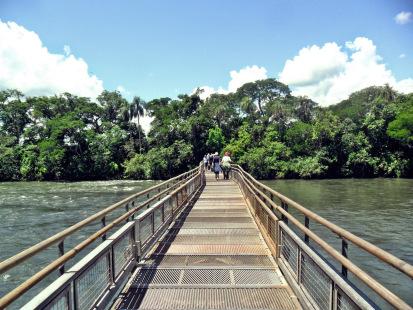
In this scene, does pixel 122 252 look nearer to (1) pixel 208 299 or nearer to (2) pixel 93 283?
(2) pixel 93 283

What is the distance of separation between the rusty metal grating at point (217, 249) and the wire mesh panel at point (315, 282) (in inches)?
95.3

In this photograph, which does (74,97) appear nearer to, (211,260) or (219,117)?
(219,117)

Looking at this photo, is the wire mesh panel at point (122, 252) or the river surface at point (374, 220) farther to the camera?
the river surface at point (374, 220)

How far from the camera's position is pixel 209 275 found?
19.6 ft

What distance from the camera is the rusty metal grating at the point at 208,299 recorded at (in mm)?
4754

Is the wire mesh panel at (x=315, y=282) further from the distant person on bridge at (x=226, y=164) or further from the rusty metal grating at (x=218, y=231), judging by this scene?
the distant person on bridge at (x=226, y=164)

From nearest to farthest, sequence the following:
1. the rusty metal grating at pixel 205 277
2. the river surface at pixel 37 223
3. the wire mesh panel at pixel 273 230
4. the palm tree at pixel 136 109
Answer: the rusty metal grating at pixel 205 277 < the wire mesh panel at pixel 273 230 < the river surface at pixel 37 223 < the palm tree at pixel 136 109

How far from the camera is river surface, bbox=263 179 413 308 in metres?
14.0

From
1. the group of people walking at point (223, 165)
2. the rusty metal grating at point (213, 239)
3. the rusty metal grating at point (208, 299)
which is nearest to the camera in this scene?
the rusty metal grating at point (208, 299)

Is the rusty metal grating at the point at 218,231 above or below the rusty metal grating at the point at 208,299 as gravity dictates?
above

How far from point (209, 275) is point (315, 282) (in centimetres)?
210

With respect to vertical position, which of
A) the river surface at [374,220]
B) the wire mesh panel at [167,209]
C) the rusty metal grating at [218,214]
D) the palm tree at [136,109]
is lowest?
the river surface at [374,220]

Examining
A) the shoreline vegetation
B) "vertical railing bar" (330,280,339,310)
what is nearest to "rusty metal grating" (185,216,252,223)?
"vertical railing bar" (330,280,339,310)

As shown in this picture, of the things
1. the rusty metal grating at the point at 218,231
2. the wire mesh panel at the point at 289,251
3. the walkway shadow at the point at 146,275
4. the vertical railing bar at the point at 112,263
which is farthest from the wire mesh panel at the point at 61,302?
the rusty metal grating at the point at 218,231
